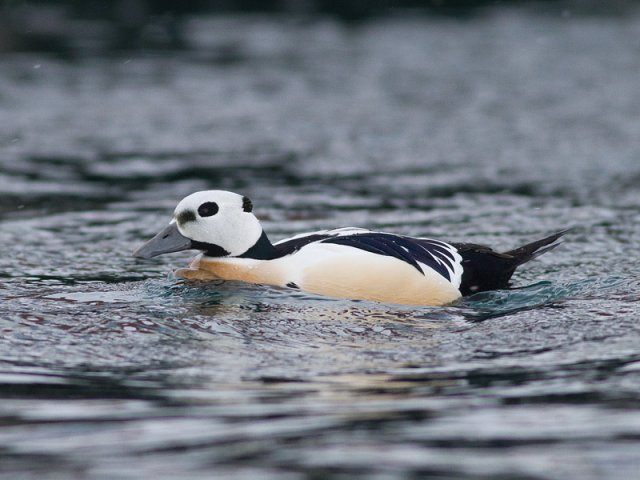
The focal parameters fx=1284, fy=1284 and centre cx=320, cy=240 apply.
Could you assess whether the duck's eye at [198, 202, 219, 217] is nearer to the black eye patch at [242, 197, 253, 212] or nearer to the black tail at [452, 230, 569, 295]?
the black eye patch at [242, 197, 253, 212]

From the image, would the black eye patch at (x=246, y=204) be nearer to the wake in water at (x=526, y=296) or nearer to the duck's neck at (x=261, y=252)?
the duck's neck at (x=261, y=252)

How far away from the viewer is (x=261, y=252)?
8.14 metres

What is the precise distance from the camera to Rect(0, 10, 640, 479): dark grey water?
538 centimetres

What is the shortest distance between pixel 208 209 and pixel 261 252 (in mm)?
434

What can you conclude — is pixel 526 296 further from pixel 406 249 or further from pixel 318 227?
pixel 318 227

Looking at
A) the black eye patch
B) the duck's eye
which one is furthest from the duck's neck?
the duck's eye

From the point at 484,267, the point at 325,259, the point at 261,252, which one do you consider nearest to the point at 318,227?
the point at 484,267

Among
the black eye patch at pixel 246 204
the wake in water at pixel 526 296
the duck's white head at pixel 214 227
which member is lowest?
the wake in water at pixel 526 296

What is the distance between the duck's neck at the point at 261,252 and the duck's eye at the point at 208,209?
0.33 meters

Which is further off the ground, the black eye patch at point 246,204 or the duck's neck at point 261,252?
the black eye patch at point 246,204

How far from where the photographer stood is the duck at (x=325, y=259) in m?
7.94

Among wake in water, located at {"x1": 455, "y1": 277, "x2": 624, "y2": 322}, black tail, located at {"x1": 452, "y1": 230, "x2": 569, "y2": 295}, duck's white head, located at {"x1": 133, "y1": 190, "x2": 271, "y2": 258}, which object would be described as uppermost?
duck's white head, located at {"x1": 133, "y1": 190, "x2": 271, "y2": 258}

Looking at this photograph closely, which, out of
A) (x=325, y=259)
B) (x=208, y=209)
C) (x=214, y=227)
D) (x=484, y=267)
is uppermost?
(x=208, y=209)

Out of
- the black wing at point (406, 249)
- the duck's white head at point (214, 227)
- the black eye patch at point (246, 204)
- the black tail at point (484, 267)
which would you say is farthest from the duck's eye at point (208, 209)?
the black tail at point (484, 267)
